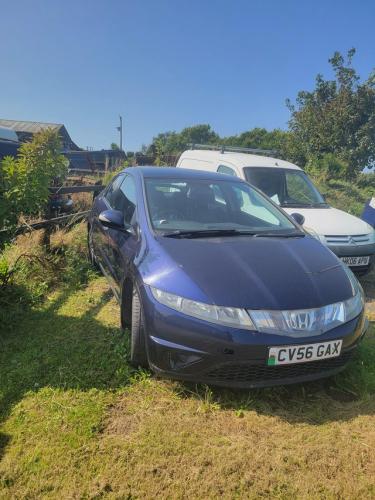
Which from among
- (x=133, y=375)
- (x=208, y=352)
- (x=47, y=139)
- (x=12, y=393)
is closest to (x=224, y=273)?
(x=208, y=352)

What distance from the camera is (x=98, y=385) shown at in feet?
8.84

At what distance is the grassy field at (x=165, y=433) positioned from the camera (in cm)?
192

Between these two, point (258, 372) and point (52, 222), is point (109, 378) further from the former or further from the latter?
point (52, 222)

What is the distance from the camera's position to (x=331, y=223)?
5180mm

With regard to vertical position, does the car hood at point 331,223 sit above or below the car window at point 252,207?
below

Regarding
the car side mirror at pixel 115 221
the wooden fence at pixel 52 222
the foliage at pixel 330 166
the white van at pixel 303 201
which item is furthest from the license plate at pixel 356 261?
the foliage at pixel 330 166

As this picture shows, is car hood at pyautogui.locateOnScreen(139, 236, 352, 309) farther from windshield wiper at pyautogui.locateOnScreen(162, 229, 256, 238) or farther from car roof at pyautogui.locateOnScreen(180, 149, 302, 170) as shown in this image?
car roof at pyautogui.locateOnScreen(180, 149, 302, 170)

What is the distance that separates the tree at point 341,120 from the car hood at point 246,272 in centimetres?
1621

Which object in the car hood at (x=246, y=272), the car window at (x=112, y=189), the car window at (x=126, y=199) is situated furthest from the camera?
the car window at (x=112, y=189)

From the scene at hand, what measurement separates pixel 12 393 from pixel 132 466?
1104 mm

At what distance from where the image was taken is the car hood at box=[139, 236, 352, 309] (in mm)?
2359

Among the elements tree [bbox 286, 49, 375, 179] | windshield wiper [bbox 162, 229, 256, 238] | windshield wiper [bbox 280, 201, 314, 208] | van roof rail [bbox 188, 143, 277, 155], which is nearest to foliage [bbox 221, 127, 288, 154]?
tree [bbox 286, 49, 375, 179]

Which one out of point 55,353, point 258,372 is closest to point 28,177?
point 55,353

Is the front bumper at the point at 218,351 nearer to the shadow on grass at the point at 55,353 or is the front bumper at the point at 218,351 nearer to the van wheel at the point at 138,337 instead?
the van wheel at the point at 138,337
